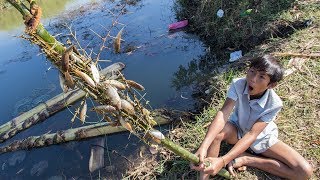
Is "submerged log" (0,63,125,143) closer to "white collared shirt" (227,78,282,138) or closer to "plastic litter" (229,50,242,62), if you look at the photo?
"plastic litter" (229,50,242,62)

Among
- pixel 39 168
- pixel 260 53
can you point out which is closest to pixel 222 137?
pixel 260 53

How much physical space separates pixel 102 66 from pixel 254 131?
397 cm

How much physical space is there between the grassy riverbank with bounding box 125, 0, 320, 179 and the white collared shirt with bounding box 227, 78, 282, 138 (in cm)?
42

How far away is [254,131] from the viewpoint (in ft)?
8.86

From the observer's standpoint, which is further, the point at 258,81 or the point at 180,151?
the point at 258,81

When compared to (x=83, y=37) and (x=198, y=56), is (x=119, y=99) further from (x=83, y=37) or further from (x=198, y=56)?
(x=83, y=37)

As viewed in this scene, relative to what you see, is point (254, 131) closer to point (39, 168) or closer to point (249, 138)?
point (249, 138)

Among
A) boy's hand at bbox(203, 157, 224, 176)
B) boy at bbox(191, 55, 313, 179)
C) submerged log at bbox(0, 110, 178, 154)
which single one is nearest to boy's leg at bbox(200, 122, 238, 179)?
boy at bbox(191, 55, 313, 179)

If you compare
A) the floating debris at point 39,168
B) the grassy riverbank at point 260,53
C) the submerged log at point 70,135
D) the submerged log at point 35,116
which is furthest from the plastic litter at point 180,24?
the floating debris at point 39,168

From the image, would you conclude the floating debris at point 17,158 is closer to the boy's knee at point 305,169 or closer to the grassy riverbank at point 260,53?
the grassy riverbank at point 260,53

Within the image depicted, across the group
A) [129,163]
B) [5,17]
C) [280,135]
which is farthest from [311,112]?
[5,17]

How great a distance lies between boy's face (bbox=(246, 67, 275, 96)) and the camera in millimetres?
2543

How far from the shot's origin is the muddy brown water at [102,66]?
14.2 feet

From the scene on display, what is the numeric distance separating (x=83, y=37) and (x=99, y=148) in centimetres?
403
